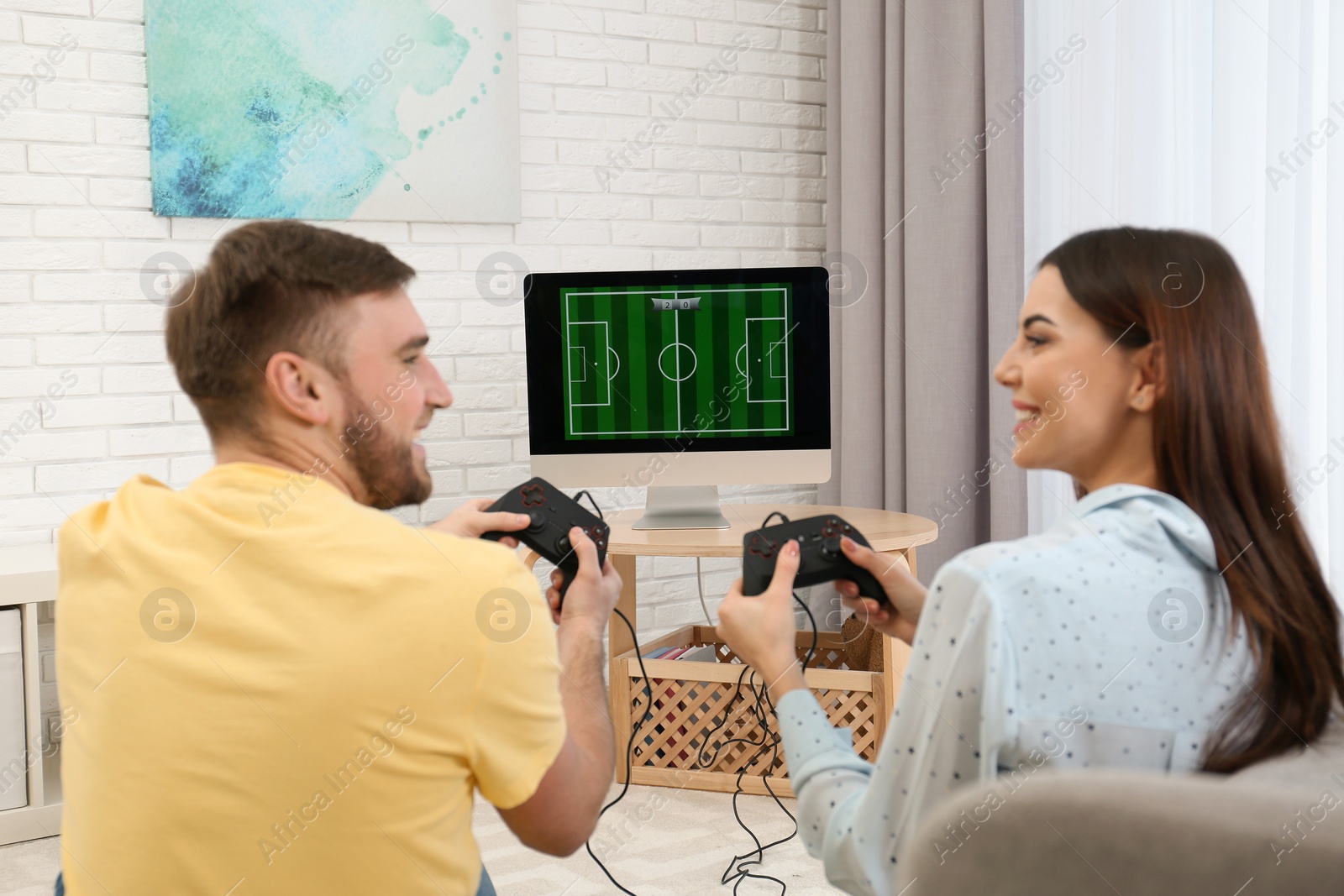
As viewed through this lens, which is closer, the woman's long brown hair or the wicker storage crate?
the woman's long brown hair

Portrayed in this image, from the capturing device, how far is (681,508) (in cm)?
233

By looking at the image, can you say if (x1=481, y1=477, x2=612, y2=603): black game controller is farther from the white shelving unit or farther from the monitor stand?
the white shelving unit

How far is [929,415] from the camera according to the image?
2.75 m

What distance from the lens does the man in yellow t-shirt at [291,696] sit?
806 mm

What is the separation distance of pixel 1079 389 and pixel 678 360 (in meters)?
1.33

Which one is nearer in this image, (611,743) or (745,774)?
(611,743)

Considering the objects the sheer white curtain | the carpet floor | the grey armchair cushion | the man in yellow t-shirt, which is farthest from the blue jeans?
the sheer white curtain

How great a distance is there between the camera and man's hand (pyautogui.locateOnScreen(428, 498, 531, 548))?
1.41m

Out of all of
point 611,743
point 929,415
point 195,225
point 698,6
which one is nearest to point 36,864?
point 195,225

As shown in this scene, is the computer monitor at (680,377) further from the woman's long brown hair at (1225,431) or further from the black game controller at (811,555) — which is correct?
the woman's long brown hair at (1225,431)

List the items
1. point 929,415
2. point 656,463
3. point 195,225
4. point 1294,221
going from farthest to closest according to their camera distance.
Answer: point 929,415 → point 195,225 → point 656,463 → point 1294,221

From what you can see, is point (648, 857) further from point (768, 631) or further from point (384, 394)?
point (384, 394)

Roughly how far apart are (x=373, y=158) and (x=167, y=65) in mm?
462

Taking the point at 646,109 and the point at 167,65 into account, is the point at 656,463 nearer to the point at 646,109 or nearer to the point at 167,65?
the point at 646,109
